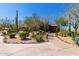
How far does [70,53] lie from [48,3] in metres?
0.82

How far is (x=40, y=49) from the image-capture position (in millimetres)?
17062

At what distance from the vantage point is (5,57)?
17047mm

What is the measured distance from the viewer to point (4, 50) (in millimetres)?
17047

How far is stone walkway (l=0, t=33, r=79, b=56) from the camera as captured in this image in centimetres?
1705

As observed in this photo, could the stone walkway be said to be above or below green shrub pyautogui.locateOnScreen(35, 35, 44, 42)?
below

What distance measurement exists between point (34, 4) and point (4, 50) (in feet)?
2.69

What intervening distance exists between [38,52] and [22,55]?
243 millimetres

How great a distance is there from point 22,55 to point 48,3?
869 mm

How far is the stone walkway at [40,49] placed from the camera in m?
17.0

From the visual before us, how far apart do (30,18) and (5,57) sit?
27.2 inches

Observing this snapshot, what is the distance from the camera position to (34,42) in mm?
17078

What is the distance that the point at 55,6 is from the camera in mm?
17062

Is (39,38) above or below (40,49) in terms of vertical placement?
above

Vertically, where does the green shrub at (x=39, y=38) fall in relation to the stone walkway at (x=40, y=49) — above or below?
above
